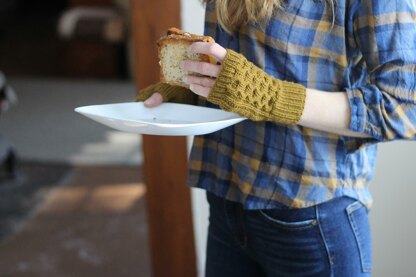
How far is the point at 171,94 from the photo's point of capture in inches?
43.4

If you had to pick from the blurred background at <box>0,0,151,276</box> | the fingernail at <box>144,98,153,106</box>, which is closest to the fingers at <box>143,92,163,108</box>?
the fingernail at <box>144,98,153,106</box>

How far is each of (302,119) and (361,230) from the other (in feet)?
0.73

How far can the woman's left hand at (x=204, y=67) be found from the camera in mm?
881

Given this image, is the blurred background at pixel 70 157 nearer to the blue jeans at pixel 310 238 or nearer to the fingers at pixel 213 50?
the blue jeans at pixel 310 238

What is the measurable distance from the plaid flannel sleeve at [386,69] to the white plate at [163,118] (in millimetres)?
179

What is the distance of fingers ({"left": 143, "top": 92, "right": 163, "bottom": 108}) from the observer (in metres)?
1.07

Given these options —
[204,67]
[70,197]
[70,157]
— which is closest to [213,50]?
[204,67]

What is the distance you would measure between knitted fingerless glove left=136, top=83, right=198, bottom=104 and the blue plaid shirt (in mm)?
95

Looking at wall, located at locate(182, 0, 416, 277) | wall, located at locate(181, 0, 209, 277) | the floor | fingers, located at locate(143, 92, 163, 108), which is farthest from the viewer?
the floor

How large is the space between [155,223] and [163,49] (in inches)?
35.5

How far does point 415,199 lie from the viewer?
140cm

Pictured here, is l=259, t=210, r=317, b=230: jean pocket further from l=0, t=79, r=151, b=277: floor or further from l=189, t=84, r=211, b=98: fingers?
l=0, t=79, r=151, b=277: floor

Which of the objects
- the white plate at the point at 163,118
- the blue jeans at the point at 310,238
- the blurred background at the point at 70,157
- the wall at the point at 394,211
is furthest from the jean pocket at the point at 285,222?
the blurred background at the point at 70,157

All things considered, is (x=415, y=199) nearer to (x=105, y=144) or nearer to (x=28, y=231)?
(x=28, y=231)
